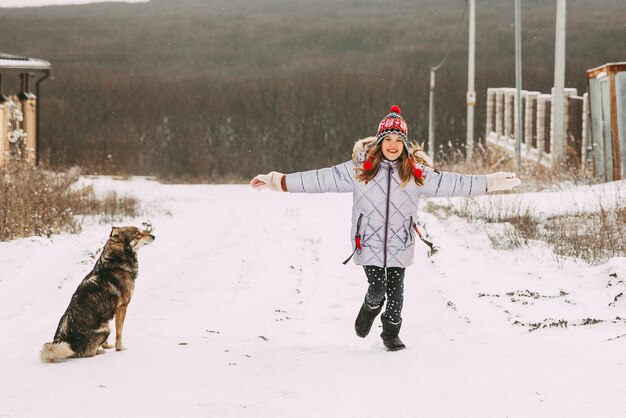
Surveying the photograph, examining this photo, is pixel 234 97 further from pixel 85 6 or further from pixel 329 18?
pixel 85 6

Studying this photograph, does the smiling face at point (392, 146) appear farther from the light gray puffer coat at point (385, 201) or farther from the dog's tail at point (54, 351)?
the dog's tail at point (54, 351)

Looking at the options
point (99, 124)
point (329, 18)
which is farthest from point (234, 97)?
point (329, 18)

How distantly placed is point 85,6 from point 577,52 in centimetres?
8035

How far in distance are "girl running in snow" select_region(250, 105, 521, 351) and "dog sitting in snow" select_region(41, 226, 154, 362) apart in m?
1.35

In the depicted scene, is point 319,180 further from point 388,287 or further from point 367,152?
point 388,287

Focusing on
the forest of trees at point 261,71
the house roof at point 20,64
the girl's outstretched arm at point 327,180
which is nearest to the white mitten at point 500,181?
the girl's outstretched arm at point 327,180

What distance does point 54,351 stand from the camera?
658 centimetres

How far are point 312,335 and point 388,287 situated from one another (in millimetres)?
1142

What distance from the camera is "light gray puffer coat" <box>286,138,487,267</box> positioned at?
22.5ft

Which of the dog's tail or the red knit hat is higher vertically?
the red knit hat

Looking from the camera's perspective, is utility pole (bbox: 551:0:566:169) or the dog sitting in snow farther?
utility pole (bbox: 551:0:566:169)

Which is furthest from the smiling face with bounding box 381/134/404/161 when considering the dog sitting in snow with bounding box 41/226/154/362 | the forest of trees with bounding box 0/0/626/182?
the forest of trees with bounding box 0/0/626/182

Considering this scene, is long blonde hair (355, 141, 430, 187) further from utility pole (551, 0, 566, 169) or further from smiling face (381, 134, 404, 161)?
utility pole (551, 0, 566, 169)

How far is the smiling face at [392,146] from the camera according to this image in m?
6.81
